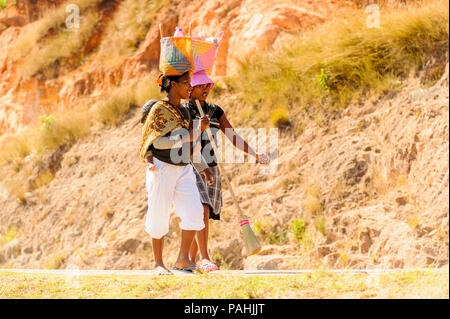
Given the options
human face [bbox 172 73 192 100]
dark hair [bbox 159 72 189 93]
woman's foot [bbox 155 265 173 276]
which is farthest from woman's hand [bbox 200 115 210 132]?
woman's foot [bbox 155 265 173 276]

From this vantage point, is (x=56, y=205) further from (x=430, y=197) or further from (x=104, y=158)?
(x=430, y=197)

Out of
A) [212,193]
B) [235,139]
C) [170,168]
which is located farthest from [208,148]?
[170,168]

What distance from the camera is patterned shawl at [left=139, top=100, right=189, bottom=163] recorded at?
535 centimetres

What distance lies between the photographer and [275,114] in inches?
385

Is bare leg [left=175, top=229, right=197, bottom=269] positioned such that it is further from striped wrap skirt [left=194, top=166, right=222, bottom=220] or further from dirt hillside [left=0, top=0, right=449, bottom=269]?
dirt hillside [left=0, top=0, right=449, bottom=269]

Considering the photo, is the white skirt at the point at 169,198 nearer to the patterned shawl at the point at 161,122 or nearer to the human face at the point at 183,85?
the patterned shawl at the point at 161,122

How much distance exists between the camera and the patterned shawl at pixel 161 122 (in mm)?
5348

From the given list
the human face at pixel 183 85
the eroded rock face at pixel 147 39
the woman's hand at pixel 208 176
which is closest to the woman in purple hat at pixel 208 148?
the woman's hand at pixel 208 176

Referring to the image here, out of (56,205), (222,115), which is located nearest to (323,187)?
(222,115)

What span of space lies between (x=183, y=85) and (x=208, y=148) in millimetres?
839

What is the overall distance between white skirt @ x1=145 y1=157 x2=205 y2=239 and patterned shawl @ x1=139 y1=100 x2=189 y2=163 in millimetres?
207

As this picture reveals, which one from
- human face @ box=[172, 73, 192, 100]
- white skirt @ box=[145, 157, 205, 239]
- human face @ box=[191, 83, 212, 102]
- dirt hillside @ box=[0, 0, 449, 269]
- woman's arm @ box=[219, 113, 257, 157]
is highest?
human face @ box=[172, 73, 192, 100]

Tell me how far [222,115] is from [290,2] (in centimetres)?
655

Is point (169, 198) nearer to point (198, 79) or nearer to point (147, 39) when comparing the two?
point (198, 79)
